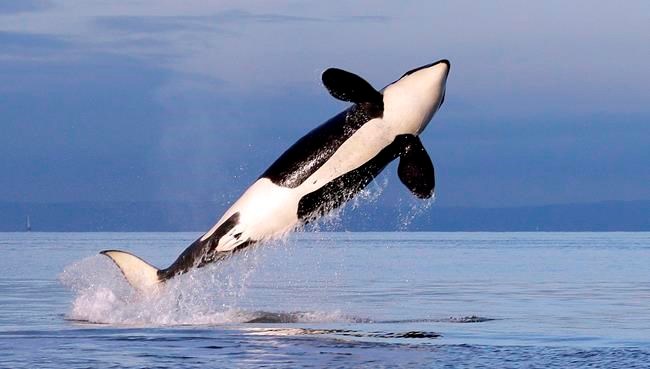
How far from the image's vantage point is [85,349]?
1564 centimetres

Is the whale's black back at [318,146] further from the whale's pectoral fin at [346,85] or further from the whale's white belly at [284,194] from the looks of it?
the whale's pectoral fin at [346,85]

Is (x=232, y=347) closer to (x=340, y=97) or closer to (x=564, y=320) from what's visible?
(x=340, y=97)

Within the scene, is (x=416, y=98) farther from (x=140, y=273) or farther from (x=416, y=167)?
(x=140, y=273)

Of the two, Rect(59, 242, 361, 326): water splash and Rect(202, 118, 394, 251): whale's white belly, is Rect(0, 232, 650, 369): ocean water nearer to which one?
Rect(59, 242, 361, 326): water splash

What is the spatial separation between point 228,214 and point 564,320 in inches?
261

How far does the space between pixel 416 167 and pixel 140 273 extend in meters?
4.86

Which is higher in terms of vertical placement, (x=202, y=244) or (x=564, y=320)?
(x=202, y=244)

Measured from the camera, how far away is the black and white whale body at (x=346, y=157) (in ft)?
61.5

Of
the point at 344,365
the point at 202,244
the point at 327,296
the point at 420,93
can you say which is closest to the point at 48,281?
the point at 327,296

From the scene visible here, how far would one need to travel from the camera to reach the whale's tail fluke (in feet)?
65.2

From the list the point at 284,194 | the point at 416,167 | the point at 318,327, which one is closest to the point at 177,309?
the point at 318,327

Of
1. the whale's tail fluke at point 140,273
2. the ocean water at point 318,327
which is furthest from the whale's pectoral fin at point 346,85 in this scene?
the whale's tail fluke at point 140,273

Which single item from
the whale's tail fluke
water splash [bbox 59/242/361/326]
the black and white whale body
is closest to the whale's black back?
the black and white whale body

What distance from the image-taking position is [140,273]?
19922mm
